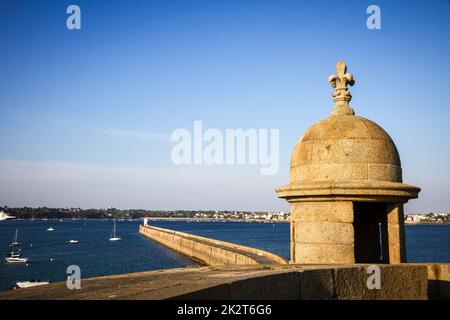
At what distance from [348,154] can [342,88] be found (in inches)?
48.1

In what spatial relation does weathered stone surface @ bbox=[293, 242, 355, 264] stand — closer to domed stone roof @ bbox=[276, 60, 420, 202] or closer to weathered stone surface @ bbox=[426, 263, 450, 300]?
domed stone roof @ bbox=[276, 60, 420, 202]

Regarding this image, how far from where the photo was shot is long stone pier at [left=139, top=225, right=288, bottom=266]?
26734mm

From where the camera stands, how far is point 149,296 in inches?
89.0

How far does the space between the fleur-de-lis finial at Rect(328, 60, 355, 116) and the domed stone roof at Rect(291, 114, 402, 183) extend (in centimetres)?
37

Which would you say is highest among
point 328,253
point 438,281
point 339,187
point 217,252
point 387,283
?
point 339,187

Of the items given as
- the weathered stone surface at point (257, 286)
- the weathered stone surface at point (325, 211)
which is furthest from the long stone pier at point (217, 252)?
the weathered stone surface at point (257, 286)

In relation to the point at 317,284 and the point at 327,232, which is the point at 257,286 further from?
the point at 327,232

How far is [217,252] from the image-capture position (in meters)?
37.8

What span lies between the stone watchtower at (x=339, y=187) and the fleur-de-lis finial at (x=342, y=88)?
0.51ft

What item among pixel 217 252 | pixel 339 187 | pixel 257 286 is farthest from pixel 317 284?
pixel 217 252

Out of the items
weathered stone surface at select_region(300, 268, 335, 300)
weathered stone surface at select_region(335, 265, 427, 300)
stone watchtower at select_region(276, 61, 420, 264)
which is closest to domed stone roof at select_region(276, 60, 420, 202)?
stone watchtower at select_region(276, 61, 420, 264)

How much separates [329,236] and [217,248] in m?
33.8
